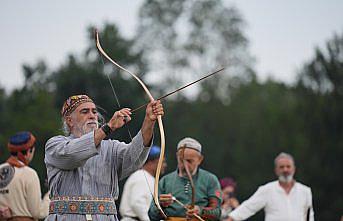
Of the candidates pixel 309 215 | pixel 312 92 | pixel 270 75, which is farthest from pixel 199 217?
pixel 270 75

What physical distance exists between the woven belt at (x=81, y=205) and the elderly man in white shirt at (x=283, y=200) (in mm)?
4161

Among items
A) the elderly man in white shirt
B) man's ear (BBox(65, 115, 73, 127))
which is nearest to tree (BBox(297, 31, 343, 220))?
the elderly man in white shirt

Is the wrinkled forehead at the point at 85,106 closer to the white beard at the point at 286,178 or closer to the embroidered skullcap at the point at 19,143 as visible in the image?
the embroidered skullcap at the point at 19,143

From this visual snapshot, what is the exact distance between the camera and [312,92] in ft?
123

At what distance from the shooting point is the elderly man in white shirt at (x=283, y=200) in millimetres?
9344

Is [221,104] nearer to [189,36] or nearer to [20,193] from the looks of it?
[189,36]

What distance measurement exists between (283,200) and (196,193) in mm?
2010

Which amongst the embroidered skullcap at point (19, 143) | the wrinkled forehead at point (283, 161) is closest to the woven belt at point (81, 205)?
the embroidered skullcap at point (19, 143)

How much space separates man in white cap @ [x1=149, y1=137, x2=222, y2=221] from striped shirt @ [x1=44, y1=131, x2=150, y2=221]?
173 cm

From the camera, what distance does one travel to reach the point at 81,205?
5.56m

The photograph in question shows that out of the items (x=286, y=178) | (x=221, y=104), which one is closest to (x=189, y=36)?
(x=221, y=104)

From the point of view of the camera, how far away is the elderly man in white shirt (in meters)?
9.34

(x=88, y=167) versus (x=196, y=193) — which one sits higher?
(x=196, y=193)

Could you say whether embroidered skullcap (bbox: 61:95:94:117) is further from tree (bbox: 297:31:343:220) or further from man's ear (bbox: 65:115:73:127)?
tree (bbox: 297:31:343:220)
